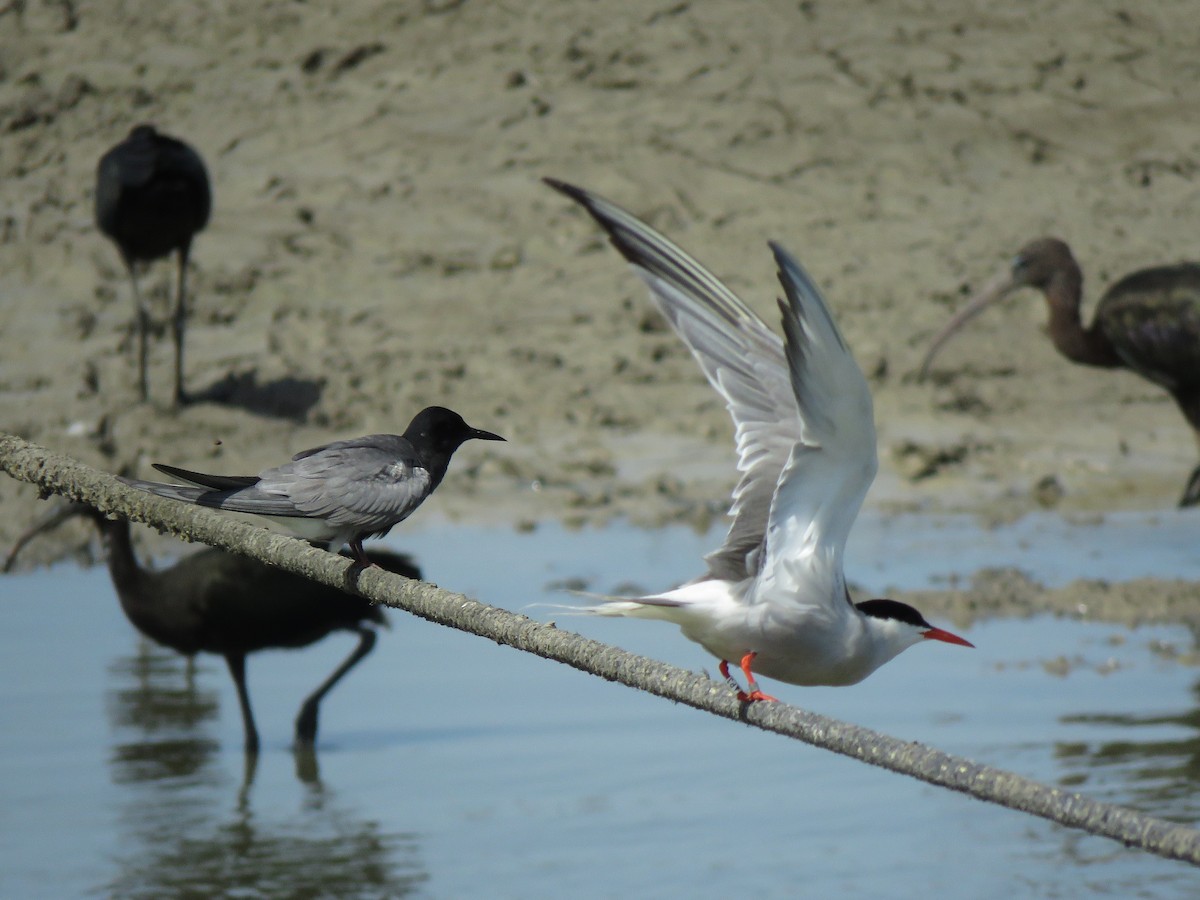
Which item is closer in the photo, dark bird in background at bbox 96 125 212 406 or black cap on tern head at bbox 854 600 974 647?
black cap on tern head at bbox 854 600 974 647

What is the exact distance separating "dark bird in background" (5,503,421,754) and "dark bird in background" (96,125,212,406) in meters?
2.82

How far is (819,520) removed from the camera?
373cm

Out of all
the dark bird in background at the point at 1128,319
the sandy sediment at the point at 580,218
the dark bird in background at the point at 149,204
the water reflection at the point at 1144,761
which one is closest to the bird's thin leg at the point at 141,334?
the dark bird in background at the point at 149,204

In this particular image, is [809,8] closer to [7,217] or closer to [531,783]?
[7,217]

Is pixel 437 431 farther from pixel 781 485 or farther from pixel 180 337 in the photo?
pixel 180 337

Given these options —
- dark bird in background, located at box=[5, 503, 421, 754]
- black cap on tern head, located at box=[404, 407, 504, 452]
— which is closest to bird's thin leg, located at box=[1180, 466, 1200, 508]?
dark bird in background, located at box=[5, 503, 421, 754]

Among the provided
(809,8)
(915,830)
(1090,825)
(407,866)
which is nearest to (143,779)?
(407,866)

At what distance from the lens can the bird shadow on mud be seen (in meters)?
9.95

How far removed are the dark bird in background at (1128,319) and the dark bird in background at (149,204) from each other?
4.15 metres

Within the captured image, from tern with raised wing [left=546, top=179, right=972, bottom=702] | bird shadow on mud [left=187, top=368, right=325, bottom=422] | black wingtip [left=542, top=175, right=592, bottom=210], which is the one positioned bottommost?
tern with raised wing [left=546, top=179, right=972, bottom=702]

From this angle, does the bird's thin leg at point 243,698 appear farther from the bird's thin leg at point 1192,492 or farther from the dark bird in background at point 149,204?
the bird's thin leg at point 1192,492

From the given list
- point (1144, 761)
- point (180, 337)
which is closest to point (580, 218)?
point (180, 337)

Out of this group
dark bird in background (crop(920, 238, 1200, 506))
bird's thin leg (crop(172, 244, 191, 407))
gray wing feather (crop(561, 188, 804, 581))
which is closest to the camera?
gray wing feather (crop(561, 188, 804, 581))

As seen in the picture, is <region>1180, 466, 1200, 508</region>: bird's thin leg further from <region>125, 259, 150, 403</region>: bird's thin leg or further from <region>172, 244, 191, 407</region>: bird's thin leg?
<region>125, 259, 150, 403</region>: bird's thin leg
